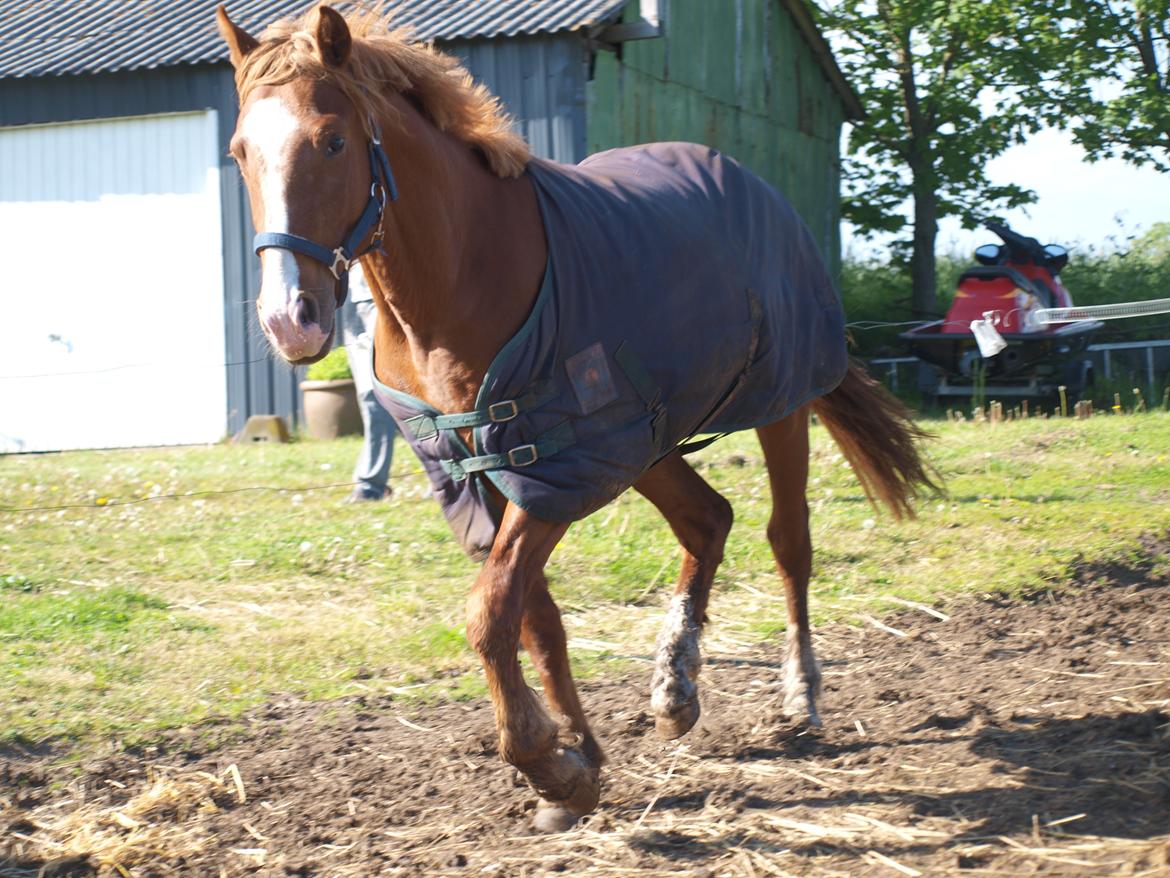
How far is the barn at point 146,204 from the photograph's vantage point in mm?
13594

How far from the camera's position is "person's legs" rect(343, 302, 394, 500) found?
25.3 feet

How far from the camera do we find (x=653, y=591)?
19.9 ft

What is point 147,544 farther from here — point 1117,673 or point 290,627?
point 1117,673

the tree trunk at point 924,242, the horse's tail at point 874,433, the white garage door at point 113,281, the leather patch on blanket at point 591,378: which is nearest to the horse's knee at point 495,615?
the leather patch on blanket at point 591,378

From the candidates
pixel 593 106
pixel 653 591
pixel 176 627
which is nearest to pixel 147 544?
pixel 176 627

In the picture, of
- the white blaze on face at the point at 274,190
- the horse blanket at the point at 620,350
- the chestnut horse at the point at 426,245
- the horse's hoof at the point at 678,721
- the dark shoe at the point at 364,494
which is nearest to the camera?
the white blaze on face at the point at 274,190

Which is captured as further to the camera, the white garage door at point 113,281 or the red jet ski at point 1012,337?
the white garage door at point 113,281

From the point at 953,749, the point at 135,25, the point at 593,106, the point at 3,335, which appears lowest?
the point at 953,749

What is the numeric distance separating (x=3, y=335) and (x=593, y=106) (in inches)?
277

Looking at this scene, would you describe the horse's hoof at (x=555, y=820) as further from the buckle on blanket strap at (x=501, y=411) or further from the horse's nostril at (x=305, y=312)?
the horse's nostril at (x=305, y=312)

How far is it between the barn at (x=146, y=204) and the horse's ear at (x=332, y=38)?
10064 millimetres

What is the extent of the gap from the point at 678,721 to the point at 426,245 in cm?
156

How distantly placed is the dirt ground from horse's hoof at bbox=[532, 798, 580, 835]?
39 millimetres

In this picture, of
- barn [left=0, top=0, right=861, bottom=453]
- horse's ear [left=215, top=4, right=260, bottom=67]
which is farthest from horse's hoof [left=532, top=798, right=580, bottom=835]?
barn [left=0, top=0, right=861, bottom=453]
